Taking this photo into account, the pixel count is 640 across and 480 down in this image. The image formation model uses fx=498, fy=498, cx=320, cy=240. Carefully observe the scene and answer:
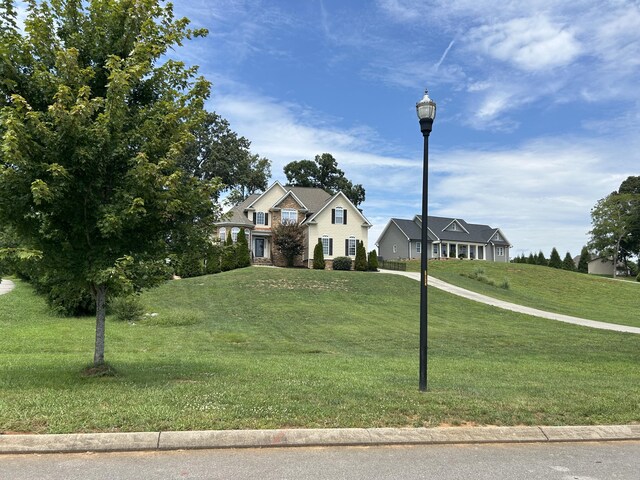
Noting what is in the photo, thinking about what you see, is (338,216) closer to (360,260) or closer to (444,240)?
(360,260)

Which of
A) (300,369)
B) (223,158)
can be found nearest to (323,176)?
(223,158)

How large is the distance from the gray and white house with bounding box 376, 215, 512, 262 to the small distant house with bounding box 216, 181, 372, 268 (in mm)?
14996

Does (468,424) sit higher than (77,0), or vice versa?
(77,0)

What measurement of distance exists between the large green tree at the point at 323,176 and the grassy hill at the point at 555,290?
26695 mm

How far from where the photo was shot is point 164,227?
8.55 meters

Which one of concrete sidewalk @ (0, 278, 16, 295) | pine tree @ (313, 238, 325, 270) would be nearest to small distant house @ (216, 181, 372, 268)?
pine tree @ (313, 238, 325, 270)

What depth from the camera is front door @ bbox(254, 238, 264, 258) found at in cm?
4762

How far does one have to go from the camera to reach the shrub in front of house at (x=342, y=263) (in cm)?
4445

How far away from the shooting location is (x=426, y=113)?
8.18m

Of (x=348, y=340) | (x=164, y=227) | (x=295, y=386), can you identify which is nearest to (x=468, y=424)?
(x=295, y=386)

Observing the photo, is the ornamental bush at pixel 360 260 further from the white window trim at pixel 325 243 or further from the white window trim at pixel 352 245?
the white window trim at pixel 325 243

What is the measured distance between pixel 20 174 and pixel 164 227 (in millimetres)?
2252

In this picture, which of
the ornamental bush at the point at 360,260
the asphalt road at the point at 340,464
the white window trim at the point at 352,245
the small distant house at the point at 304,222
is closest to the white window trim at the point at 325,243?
the small distant house at the point at 304,222

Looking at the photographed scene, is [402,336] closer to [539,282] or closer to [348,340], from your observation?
[348,340]
